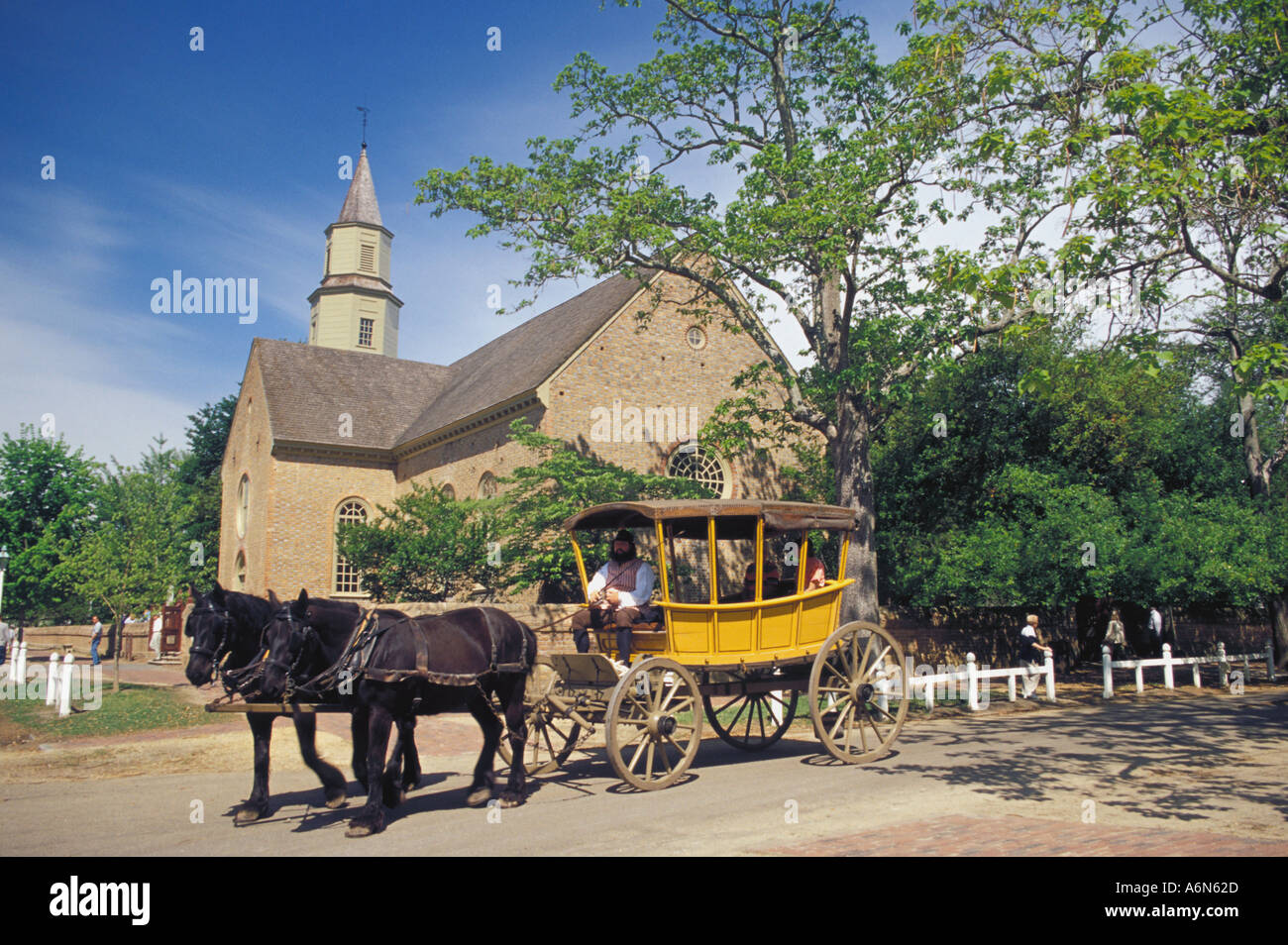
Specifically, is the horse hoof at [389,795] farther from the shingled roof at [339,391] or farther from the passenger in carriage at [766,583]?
the shingled roof at [339,391]

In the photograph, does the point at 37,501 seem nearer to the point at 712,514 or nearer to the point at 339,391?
the point at 339,391

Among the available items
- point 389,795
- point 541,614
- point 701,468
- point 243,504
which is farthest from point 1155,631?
point 243,504

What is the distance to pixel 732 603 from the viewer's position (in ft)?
29.3

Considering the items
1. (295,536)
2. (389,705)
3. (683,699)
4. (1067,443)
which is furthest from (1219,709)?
(295,536)

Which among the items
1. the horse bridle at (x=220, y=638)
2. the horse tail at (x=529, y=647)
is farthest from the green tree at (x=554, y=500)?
the horse bridle at (x=220, y=638)

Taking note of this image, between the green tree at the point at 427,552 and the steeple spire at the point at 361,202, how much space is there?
27.4 metres

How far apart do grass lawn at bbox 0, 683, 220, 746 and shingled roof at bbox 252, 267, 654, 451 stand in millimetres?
11513

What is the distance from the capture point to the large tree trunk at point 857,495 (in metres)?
16.1

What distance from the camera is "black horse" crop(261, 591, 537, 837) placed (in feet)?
22.8

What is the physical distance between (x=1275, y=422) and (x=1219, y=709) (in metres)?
20.0

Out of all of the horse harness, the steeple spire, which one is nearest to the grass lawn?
the horse harness
